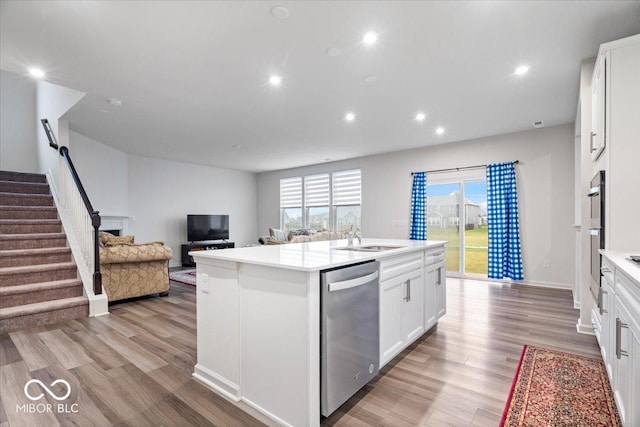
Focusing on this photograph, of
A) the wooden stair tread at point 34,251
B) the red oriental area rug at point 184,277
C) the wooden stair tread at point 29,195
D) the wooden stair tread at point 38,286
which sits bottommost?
the red oriental area rug at point 184,277

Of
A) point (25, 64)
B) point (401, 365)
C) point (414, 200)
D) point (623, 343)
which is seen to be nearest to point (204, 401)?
point (401, 365)

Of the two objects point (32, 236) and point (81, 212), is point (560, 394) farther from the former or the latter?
point (32, 236)

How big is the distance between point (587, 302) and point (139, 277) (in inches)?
211

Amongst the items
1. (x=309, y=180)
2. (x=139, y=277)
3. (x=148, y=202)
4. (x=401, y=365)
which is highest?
(x=309, y=180)

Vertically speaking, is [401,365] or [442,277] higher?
[442,277]

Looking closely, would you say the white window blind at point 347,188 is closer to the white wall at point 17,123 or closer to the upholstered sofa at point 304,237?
the upholstered sofa at point 304,237

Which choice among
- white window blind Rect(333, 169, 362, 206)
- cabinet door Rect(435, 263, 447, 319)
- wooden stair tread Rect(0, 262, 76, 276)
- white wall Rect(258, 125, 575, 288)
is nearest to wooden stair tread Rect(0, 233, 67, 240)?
wooden stair tread Rect(0, 262, 76, 276)

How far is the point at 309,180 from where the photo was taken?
877cm

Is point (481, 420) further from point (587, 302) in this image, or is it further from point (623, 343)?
point (587, 302)

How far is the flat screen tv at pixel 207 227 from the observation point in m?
7.89

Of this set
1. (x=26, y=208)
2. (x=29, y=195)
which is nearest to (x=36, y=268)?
(x=26, y=208)

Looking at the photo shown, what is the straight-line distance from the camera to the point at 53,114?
4859mm

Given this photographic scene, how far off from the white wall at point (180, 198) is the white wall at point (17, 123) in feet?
5.48

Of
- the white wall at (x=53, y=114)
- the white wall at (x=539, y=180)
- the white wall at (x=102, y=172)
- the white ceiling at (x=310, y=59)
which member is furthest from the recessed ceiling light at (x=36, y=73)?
the white wall at (x=539, y=180)
